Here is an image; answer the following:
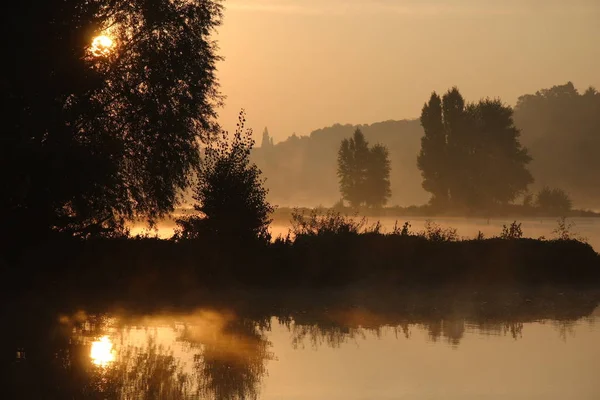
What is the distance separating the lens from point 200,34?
102 feet

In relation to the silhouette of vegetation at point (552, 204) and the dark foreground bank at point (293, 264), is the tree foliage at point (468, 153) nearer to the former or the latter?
the silhouette of vegetation at point (552, 204)

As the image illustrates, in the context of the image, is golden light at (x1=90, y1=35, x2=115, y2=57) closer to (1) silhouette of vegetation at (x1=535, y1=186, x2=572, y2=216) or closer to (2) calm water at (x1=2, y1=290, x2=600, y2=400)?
(2) calm water at (x1=2, y1=290, x2=600, y2=400)

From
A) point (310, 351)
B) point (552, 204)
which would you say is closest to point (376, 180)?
point (552, 204)

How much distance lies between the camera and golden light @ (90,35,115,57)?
2758cm

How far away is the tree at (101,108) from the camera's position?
22828 mm

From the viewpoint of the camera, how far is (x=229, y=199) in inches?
1145

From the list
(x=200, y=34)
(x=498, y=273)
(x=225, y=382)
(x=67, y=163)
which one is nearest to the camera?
(x=225, y=382)

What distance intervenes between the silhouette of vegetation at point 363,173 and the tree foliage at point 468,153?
12.8 meters

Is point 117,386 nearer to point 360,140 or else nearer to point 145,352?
point 145,352

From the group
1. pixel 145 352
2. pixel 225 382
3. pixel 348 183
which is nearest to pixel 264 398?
pixel 225 382

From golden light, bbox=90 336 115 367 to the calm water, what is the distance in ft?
0.11

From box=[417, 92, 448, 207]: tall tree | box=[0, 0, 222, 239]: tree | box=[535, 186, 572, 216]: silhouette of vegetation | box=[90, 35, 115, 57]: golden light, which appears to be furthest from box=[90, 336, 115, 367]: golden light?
box=[535, 186, 572, 216]: silhouette of vegetation

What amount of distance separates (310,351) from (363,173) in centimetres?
11101

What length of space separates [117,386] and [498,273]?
17.9 meters
